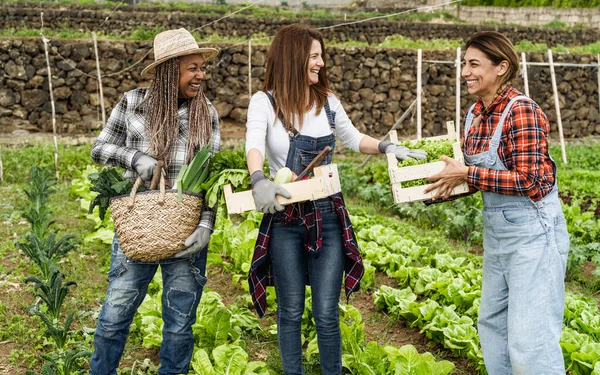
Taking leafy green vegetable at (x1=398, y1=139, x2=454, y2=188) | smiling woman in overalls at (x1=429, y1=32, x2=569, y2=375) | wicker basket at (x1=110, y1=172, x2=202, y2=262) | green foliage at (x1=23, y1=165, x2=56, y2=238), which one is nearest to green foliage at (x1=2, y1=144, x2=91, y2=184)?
green foliage at (x1=23, y1=165, x2=56, y2=238)

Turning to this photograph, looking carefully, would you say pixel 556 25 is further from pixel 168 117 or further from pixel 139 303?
pixel 139 303

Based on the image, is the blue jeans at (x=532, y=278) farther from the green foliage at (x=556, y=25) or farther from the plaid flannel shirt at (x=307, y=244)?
the green foliage at (x=556, y=25)

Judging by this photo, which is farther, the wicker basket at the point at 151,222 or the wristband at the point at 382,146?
the wristband at the point at 382,146

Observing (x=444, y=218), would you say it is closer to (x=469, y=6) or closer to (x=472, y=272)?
(x=472, y=272)

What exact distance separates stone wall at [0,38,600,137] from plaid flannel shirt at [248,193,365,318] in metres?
10.1

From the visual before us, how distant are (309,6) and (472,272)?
19373 millimetres

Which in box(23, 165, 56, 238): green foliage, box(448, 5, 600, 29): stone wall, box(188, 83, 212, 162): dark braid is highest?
box(448, 5, 600, 29): stone wall

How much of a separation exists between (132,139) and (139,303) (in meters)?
0.79

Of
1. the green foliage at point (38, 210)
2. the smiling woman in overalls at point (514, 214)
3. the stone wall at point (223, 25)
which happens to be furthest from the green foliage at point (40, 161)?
the smiling woman in overalls at point (514, 214)

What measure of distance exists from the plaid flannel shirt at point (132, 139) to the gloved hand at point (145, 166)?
72 millimetres

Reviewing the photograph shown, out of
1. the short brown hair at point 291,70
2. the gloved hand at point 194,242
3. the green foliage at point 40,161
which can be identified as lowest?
the green foliage at point 40,161

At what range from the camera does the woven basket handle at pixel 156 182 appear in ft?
10.3

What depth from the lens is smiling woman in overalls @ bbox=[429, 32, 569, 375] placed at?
9.26ft

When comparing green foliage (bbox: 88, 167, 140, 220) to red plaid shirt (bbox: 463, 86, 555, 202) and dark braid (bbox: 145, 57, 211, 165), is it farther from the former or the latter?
red plaid shirt (bbox: 463, 86, 555, 202)
